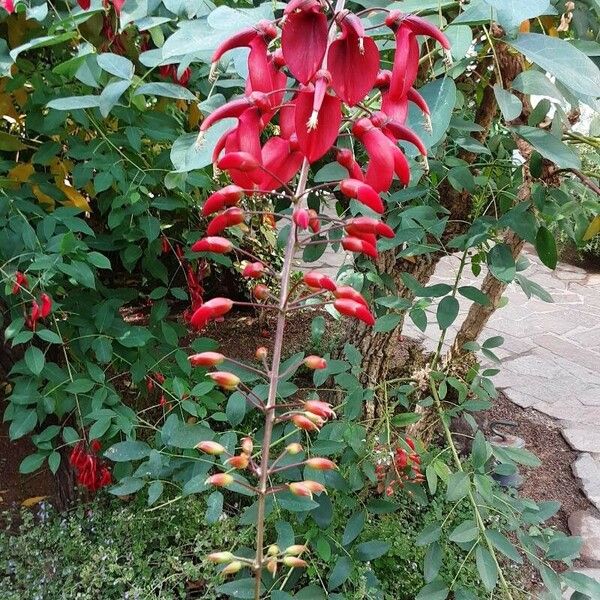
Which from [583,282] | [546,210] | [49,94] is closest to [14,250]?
[49,94]

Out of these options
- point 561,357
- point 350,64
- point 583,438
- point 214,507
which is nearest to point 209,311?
point 350,64

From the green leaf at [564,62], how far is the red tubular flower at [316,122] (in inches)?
9.2

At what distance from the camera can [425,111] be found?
68 cm

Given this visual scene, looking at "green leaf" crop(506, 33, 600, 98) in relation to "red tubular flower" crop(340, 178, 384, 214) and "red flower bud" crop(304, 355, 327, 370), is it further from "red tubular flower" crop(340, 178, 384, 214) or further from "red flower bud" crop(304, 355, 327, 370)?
"red flower bud" crop(304, 355, 327, 370)

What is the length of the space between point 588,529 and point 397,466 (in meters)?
1.06

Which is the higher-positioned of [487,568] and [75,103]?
[75,103]

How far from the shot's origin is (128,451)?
140 centimetres

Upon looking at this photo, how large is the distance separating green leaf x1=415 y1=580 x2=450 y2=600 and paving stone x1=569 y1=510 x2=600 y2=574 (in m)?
1.09

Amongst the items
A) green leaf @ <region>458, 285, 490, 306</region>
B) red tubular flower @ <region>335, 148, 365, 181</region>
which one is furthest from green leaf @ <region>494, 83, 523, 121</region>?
green leaf @ <region>458, 285, 490, 306</region>

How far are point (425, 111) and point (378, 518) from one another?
58.6 inches

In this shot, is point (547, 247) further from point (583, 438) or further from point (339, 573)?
point (583, 438)

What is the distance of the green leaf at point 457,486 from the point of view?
1263 millimetres

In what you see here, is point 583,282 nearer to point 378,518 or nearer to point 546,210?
point 378,518

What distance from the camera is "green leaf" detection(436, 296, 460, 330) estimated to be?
133cm
